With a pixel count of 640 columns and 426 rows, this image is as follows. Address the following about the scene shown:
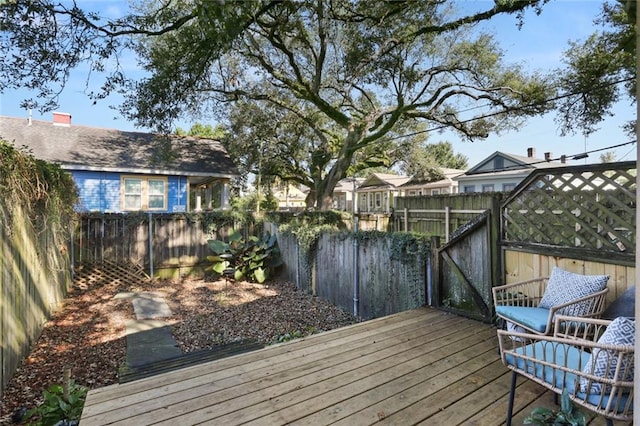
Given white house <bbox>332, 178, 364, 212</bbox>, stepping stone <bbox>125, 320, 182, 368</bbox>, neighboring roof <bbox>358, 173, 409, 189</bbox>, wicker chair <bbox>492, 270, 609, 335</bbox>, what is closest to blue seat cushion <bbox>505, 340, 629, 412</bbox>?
wicker chair <bbox>492, 270, 609, 335</bbox>

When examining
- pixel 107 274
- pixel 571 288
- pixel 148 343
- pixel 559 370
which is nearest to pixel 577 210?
pixel 571 288

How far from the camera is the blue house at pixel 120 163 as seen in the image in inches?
417

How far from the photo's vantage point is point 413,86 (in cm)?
1065

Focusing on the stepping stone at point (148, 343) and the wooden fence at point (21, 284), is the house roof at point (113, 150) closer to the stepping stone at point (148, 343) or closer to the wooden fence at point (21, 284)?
the wooden fence at point (21, 284)

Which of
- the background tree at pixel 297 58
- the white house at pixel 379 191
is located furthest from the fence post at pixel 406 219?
the white house at pixel 379 191

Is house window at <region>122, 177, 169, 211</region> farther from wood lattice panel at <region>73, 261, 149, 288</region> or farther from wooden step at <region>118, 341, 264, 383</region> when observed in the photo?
wooden step at <region>118, 341, 264, 383</region>

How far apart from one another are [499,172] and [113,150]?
54.0 ft

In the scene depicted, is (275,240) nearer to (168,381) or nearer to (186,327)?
(186,327)

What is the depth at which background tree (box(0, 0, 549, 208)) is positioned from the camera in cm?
465

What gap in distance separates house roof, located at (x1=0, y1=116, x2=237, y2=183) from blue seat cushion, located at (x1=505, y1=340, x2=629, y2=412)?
33.3ft

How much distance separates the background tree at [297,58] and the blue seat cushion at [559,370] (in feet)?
8.68

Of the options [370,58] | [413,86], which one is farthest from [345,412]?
[413,86]

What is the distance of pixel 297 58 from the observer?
36.3 ft

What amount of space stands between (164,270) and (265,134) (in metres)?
8.36
